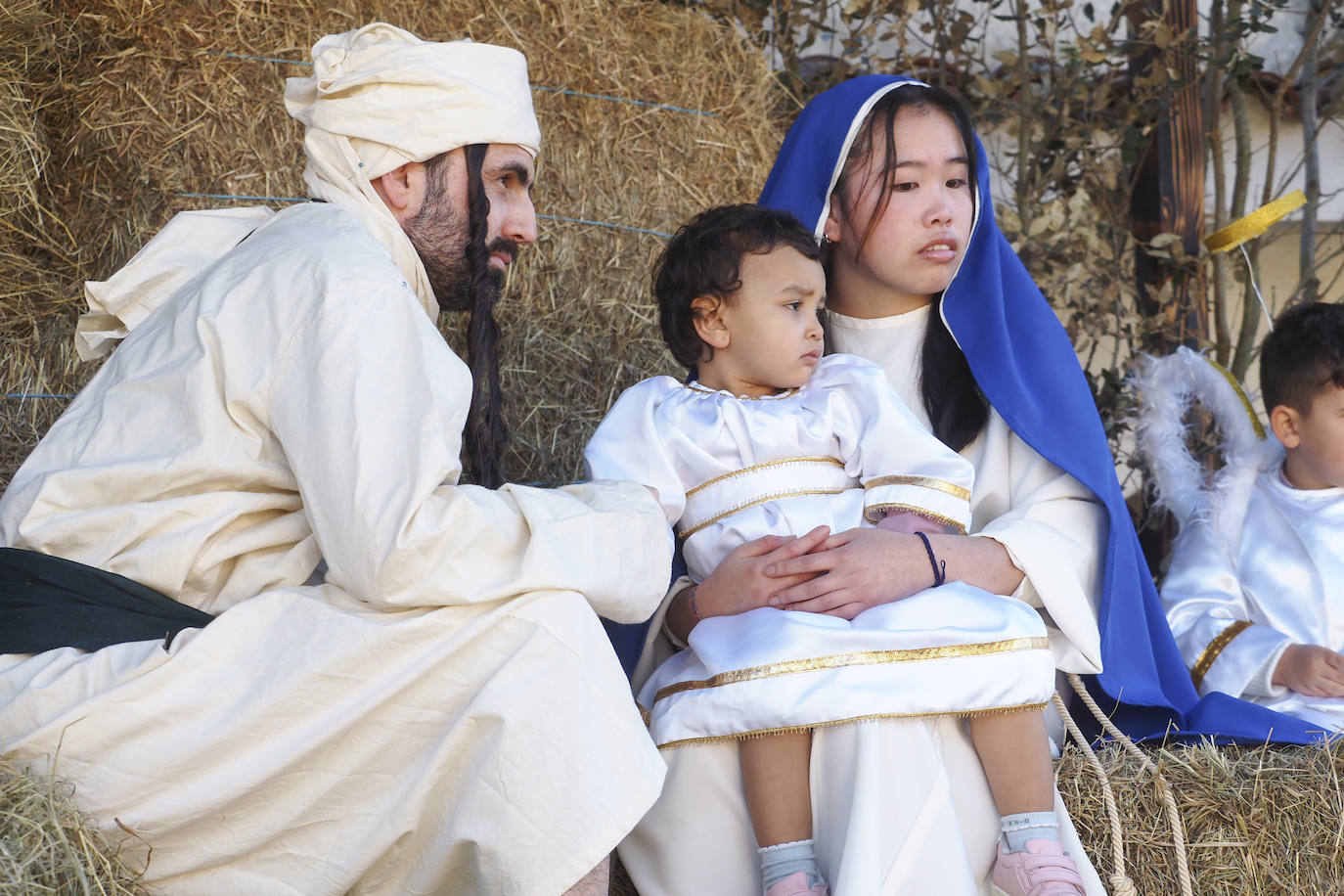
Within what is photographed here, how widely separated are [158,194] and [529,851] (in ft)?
9.15

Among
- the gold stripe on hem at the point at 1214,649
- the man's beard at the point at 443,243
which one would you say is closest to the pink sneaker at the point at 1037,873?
the gold stripe on hem at the point at 1214,649

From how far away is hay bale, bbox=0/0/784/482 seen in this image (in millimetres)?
4363

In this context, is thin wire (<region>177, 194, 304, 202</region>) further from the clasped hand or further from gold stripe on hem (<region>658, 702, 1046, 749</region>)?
gold stripe on hem (<region>658, 702, 1046, 749</region>)

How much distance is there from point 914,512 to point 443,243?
1.14 metres

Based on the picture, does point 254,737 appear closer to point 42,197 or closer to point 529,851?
point 529,851

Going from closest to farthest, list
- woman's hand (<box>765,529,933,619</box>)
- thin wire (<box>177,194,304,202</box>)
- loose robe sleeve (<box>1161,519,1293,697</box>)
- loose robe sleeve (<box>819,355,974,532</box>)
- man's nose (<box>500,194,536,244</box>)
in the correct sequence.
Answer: woman's hand (<box>765,529,933,619</box>)
loose robe sleeve (<box>819,355,974,532</box>)
man's nose (<box>500,194,536,244</box>)
loose robe sleeve (<box>1161,519,1293,697</box>)
thin wire (<box>177,194,304,202</box>)

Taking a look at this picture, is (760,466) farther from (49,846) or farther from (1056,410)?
(49,846)

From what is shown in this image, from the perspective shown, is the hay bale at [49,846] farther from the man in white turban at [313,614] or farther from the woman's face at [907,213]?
the woman's face at [907,213]

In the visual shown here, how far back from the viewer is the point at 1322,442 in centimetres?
384

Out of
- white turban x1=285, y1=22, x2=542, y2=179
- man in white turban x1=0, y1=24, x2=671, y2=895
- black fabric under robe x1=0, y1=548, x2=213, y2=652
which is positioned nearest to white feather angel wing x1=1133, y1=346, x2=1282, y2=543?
man in white turban x1=0, y1=24, x2=671, y2=895

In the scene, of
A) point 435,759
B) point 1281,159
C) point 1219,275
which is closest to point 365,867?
point 435,759

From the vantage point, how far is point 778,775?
2646 mm

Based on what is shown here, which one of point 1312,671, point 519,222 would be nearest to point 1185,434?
point 1312,671

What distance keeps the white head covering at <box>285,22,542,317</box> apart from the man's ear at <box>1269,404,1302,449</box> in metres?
2.24
